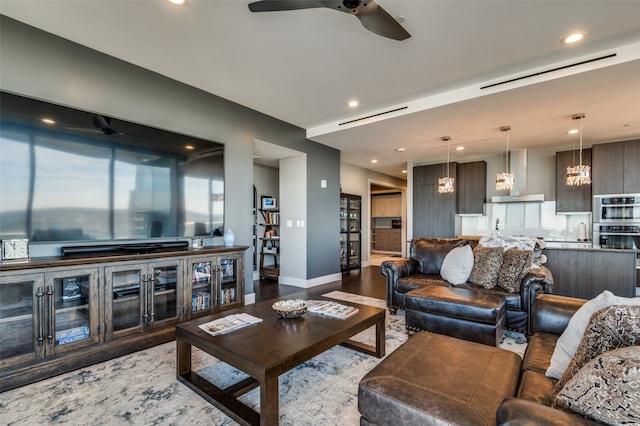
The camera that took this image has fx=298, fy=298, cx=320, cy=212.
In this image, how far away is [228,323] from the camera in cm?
208

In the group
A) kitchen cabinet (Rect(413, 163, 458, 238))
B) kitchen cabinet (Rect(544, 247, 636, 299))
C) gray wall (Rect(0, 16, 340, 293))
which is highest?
gray wall (Rect(0, 16, 340, 293))

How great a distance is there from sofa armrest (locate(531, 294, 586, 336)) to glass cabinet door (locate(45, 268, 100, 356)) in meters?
3.36

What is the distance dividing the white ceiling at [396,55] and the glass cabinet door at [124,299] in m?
2.09

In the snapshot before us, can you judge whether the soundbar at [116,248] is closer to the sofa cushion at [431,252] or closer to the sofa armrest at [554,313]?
the sofa cushion at [431,252]

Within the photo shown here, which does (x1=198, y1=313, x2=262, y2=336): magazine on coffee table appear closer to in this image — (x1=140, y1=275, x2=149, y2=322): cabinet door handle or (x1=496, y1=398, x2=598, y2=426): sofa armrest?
(x1=140, y1=275, x2=149, y2=322): cabinet door handle

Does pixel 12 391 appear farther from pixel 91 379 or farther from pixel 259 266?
pixel 259 266

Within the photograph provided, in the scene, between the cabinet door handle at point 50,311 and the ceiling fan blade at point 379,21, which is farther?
the cabinet door handle at point 50,311

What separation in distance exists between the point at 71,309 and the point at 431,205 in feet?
21.3

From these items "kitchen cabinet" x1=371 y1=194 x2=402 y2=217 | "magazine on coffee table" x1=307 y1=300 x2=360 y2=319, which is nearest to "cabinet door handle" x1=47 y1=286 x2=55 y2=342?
"magazine on coffee table" x1=307 y1=300 x2=360 y2=319

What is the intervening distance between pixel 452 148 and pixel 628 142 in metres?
2.75

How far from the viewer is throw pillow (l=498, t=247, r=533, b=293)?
3.09 meters

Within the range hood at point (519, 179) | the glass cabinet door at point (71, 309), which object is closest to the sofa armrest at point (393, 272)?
the glass cabinet door at point (71, 309)

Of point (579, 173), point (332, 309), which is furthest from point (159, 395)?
point (579, 173)

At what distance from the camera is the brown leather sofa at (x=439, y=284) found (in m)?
2.85
